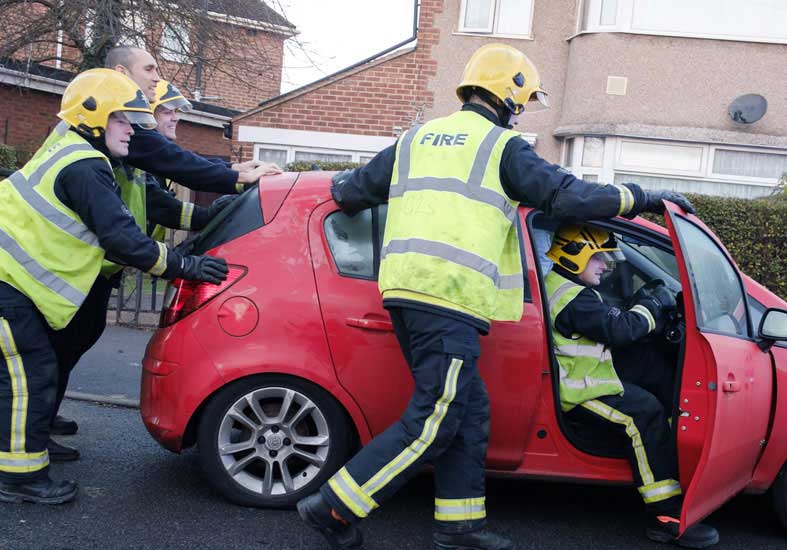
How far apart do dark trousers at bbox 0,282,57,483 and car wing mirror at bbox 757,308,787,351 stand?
126 inches

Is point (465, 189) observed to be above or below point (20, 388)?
above

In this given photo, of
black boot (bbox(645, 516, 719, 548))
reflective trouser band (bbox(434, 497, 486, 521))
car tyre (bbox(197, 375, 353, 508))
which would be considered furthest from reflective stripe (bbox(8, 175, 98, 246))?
black boot (bbox(645, 516, 719, 548))

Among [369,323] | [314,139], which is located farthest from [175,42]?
[369,323]

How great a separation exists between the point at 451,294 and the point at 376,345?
23.1 inches

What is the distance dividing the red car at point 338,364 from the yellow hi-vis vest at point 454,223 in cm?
39

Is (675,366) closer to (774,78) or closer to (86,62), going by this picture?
(774,78)

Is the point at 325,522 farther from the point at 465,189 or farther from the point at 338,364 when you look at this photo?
the point at 465,189

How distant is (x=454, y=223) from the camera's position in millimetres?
3412

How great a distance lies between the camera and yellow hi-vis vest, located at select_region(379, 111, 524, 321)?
340cm

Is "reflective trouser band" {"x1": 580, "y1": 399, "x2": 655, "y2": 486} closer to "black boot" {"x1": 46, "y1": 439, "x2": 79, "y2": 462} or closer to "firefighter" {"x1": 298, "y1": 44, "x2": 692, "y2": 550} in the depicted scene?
"firefighter" {"x1": 298, "y1": 44, "x2": 692, "y2": 550}

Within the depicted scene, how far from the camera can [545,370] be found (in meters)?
3.77

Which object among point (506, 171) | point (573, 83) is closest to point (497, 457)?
point (506, 171)

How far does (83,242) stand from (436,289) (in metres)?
1.68

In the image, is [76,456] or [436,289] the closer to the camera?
[436,289]
